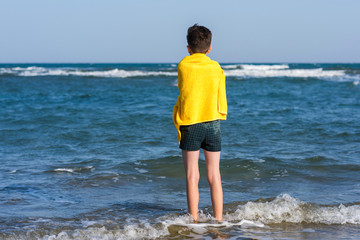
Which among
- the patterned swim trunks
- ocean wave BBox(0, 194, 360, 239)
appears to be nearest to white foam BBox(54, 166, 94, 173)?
ocean wave BBox(0, 194, 360, 239)

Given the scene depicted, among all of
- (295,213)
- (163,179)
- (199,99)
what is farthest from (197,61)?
(163,179)

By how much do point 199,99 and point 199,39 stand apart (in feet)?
1.66

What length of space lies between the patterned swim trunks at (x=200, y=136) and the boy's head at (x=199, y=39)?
0.64 m

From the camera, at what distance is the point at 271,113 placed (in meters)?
12.1

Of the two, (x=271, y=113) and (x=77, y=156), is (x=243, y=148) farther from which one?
(x=271, y=113)

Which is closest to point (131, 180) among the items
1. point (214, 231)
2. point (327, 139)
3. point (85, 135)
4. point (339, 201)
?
point (214, 231)

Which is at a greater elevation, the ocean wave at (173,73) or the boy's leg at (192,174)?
the ocean wave at (173,73)

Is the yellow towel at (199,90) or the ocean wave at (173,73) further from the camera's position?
the ocean wave at (173,73)

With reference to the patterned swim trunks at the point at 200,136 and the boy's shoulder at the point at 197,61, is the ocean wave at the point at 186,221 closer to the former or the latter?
the patterned swim trunks at the point at 200,136

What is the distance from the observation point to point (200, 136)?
11.9ft

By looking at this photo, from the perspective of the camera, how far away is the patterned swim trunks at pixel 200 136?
11.8 ft

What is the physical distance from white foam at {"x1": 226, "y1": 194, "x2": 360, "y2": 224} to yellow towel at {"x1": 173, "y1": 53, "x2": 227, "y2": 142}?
4.02 feet

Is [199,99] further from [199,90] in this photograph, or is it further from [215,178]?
[215,178]

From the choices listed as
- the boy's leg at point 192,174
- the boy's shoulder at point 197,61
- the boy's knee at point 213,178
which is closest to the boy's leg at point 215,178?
the boy's knee at point 213,178
